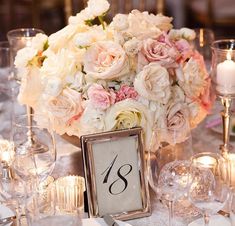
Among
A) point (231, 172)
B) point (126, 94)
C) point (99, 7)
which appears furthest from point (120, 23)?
point (231, 172)

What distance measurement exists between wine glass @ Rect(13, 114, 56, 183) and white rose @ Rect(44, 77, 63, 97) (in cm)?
6

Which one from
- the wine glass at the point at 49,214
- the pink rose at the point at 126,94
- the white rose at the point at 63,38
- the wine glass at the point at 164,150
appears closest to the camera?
the wine glass at the point at 49,214

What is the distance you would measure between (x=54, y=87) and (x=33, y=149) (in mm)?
151

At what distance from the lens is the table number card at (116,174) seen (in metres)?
1.20

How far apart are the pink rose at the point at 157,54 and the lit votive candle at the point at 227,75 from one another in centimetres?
20

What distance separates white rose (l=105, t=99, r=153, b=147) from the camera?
1.27 meters

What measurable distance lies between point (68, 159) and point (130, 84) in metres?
0.31

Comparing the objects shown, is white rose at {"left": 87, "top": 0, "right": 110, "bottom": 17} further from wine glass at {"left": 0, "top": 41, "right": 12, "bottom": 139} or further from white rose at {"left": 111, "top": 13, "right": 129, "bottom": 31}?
wine glass at {"left": 0, "top": 41, "right": 12, "bottom": 139}

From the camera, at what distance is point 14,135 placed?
137 cm

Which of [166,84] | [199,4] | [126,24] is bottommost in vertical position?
[166,84]

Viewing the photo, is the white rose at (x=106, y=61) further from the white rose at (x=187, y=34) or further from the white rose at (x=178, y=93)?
the white rose at (x=187, y=34)

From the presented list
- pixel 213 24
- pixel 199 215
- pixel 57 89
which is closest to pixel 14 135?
pixel 57 89

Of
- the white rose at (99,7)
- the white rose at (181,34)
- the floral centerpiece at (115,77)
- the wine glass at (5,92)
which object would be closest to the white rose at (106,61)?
the floral centerpiece at (115,77)

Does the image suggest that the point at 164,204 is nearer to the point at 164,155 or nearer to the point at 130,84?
the point at 164,155
